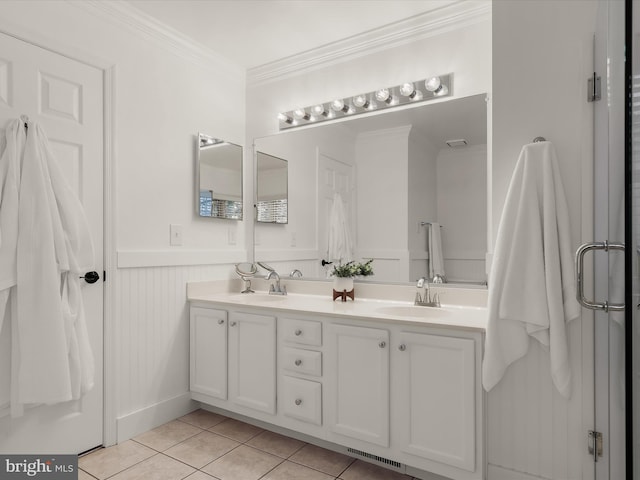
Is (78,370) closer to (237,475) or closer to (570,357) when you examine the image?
(237,475)

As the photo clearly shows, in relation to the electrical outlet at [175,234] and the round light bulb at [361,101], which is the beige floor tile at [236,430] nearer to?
the electrical outlet at [175,234]

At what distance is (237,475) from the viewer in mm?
1951

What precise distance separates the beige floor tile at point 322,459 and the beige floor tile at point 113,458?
0.80 m

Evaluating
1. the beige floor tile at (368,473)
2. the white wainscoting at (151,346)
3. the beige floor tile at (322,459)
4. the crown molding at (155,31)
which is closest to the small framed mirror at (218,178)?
the white wainscoting at (151,346)

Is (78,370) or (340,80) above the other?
(340,80)

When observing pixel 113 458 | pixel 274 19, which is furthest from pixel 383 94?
pixel 113 458

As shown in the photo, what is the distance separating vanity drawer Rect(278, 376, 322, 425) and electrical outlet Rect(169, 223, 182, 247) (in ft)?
3.68

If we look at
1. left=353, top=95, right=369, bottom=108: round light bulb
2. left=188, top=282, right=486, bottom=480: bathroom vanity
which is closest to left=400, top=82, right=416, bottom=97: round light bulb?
left=353, top=95, right=369, bottom=108: round light bulb

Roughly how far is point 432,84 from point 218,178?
5.11 ft

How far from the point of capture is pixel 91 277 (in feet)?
7.08

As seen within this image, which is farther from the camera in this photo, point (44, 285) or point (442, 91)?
point (442, 91)

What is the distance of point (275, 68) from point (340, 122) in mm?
Answer: 742

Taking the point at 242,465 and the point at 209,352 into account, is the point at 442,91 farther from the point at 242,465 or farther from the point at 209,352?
the point at 242,465

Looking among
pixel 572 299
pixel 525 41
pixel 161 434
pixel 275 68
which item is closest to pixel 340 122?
pixel 275 68
